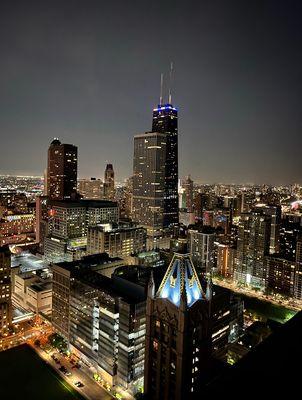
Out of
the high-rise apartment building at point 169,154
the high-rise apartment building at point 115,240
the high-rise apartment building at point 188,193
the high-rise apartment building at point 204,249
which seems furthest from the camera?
the high-rise apartment building at point 188,193

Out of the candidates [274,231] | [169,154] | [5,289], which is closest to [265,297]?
[274,231]

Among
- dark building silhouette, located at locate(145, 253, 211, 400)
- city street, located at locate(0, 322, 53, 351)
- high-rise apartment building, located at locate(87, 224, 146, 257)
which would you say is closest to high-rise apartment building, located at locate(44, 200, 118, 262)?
high-rise apartment building, located at locate(87, 224, 146, 257)

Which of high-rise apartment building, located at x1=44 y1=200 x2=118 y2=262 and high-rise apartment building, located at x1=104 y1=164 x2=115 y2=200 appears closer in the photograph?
high-rise apartment building, located at x1=44 y1=200 x2=118 y2=262

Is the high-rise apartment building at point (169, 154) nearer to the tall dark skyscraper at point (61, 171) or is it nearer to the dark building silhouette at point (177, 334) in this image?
the tall dark skyscraper at point (61, 171)

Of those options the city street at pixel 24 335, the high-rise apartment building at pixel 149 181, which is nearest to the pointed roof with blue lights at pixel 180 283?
the city street at pixel 24 335

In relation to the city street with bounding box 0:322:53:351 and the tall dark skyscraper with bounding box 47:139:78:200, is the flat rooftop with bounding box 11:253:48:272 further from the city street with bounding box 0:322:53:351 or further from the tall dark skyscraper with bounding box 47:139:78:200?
the tall dark skyscraper with bounding box 47:139:78:200

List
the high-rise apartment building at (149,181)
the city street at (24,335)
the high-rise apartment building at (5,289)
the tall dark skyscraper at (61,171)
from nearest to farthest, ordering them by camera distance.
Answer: the city street at (24,335) → the high-rise apartment building at (5,289) → the high-rise apartment building at (149,181) → the tall dark skyscraper at (61,171)
